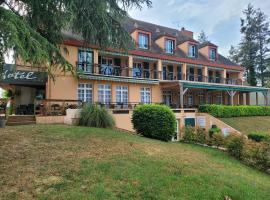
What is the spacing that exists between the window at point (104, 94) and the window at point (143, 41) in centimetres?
667

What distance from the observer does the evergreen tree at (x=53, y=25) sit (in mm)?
6112

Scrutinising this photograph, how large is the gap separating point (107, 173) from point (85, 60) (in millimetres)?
16724

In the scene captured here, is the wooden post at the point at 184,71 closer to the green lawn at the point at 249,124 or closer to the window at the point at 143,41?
the window at the point at 143,41

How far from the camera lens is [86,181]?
662cm

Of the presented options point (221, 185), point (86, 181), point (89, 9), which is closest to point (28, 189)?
point (86, 181)

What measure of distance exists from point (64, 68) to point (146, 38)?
19783 mm

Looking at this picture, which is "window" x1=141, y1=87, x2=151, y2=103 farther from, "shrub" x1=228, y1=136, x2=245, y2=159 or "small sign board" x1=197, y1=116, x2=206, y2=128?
"shrub" x1=228, y1=136, x2=245, y2=159

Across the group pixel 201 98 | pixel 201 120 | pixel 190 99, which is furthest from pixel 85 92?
pixel 201 98

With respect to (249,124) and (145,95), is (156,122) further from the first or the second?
(249,124)

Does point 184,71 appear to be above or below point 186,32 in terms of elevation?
below

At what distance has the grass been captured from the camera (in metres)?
6.22

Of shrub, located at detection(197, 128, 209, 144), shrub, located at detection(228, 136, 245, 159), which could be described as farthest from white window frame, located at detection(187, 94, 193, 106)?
shrub, located at detection(228, 136, 245, 159)

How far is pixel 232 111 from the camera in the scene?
91.2 ft

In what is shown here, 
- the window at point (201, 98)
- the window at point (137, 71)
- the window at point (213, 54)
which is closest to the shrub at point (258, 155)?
the window at point (137, 71)
